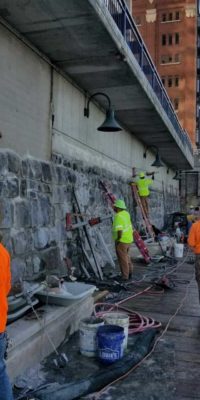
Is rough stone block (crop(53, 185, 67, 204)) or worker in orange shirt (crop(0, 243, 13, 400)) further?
rough stone block (crop(53, 185, 67, 204))

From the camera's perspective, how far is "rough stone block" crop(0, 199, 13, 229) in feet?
21.5

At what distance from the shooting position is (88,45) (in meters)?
7.81

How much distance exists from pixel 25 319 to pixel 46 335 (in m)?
0.30

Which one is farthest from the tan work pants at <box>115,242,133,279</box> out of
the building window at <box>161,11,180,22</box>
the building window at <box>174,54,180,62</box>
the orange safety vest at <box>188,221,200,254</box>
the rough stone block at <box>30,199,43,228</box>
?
the building window at <box>161,11,180,22</box>

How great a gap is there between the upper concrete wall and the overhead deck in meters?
0.31

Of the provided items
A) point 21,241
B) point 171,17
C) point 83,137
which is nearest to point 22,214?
point 21,241

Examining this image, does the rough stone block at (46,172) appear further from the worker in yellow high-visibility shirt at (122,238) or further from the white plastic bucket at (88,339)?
the white plastic bucket at (88,339)

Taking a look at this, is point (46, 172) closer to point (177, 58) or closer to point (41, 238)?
point (41, 238)

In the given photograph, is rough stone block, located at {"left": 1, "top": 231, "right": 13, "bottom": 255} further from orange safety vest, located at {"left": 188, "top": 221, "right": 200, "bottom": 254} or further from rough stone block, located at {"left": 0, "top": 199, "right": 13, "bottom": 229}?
orange safety vest, located at {"left": 188, "top": 221, "right": 200, "bottom": 254}

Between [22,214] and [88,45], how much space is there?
303cm

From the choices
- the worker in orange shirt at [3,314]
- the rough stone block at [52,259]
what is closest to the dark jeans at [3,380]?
the worker in orange shirt at [3,314]

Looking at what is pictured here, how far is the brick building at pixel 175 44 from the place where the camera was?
5978 centimetres

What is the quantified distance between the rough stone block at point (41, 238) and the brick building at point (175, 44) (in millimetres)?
52205

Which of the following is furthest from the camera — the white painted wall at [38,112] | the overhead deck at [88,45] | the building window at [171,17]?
the building window at [171,17]
